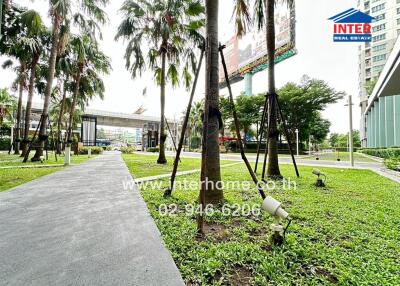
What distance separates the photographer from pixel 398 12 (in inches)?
2119

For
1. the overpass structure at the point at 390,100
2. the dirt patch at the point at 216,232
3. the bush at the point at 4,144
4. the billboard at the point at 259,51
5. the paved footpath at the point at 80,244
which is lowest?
the dirt patch at the point at 216,232

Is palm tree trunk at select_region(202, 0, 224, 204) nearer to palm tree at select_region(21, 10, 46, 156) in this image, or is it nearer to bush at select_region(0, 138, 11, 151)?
palm tree at select_region(21, 10, 46, 156)

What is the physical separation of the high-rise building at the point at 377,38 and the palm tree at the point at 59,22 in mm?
61277

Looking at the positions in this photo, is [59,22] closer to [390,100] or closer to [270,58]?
[270,58]

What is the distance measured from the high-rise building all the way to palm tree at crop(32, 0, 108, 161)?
201 feet

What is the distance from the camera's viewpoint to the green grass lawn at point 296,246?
200cm

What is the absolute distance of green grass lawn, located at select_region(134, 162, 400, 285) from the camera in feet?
6.57

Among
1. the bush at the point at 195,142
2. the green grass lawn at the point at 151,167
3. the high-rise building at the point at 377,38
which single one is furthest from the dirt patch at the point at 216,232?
the high-rise building at the point at 377,38

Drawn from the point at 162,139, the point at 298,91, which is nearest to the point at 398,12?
the point at 298,91

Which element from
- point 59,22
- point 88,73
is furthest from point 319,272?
point 88,73

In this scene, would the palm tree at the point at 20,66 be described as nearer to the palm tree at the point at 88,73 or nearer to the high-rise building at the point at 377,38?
the palm tree at the point at 88,73

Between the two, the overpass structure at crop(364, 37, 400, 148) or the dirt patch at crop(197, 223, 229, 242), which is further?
the overpass structure at crop(364, 37, 400, 148)

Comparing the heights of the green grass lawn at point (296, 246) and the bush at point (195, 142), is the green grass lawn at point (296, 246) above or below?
below

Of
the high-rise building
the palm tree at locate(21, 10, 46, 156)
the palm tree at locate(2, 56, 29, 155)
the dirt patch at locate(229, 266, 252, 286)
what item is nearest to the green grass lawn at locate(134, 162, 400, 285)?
the dirt patch at locate(229, 266, 252, 286)
